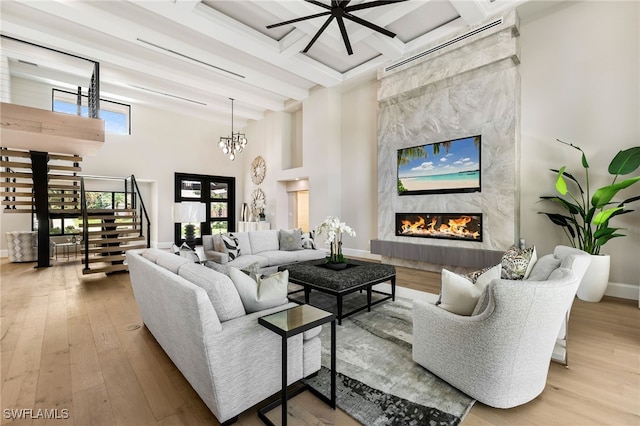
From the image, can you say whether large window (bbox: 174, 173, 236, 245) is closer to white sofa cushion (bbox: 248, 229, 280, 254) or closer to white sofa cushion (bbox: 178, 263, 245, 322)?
white sofa cushion (bbox: 248, 229, 280, 254)

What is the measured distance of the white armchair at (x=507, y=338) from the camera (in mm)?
1528

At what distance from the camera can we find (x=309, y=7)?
4.27m

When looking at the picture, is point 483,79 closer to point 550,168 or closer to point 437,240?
point 550,168

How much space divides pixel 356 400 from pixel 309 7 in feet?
16.4

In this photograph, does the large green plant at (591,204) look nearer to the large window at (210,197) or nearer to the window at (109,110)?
the large window at (210,197)

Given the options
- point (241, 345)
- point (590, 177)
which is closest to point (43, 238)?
point (241, 345)

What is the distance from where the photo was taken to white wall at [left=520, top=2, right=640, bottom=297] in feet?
12.2

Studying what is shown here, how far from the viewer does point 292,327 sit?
4.90 ft

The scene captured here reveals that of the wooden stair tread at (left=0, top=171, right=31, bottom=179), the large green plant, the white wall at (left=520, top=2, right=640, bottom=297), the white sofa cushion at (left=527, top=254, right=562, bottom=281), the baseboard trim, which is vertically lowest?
Answer: the baseboard trim

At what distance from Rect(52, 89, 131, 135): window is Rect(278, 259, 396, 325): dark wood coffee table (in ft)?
23.2

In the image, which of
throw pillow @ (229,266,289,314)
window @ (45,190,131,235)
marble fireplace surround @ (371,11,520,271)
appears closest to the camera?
throw pillow @ (229,266,289,314)

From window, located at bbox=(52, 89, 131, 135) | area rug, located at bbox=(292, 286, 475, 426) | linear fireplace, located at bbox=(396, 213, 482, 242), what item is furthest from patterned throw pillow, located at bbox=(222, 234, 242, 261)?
window, located at bbox=(52, 89, 131, 135)

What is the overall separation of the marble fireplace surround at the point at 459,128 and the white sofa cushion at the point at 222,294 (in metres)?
4.27

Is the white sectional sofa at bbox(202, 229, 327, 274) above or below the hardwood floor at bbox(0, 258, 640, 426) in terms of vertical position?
above
